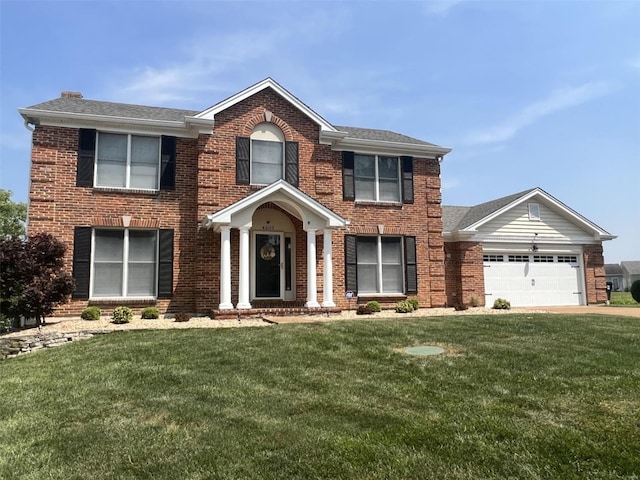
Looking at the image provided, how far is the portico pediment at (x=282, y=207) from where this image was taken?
43.4 feet

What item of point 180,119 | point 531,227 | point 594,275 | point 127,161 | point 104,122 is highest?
point 180,119

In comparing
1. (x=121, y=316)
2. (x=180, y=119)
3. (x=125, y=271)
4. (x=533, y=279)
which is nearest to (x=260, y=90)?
(x=180, y=119)

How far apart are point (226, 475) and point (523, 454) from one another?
2389 mm

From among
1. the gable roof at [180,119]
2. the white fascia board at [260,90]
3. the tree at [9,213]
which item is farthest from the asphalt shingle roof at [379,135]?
the tree at [9,213]

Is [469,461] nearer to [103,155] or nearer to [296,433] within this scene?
[296,433]

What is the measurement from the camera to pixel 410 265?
16406 mm

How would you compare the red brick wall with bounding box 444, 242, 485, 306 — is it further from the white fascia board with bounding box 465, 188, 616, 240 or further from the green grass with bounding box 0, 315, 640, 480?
the green grass with bounding box 0, 315, 640, 480

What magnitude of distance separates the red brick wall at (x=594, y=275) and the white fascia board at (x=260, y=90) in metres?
12.5

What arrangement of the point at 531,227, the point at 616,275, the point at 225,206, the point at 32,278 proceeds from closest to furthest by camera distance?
the point at 32,278, the point at 225,206, the point at 531,227, the point at 616,275

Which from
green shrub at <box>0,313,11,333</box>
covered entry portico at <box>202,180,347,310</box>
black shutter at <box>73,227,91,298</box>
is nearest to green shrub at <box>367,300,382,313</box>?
covered entry portico at <box>202,180,347,310</box>

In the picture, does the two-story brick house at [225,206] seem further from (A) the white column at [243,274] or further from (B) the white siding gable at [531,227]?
(B) the white siding gable at [531,227]

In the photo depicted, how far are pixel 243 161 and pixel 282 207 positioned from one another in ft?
6.23

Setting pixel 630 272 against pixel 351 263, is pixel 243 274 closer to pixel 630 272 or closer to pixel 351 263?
pixel 351 263

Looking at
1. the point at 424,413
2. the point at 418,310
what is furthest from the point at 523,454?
the point at 418,310
